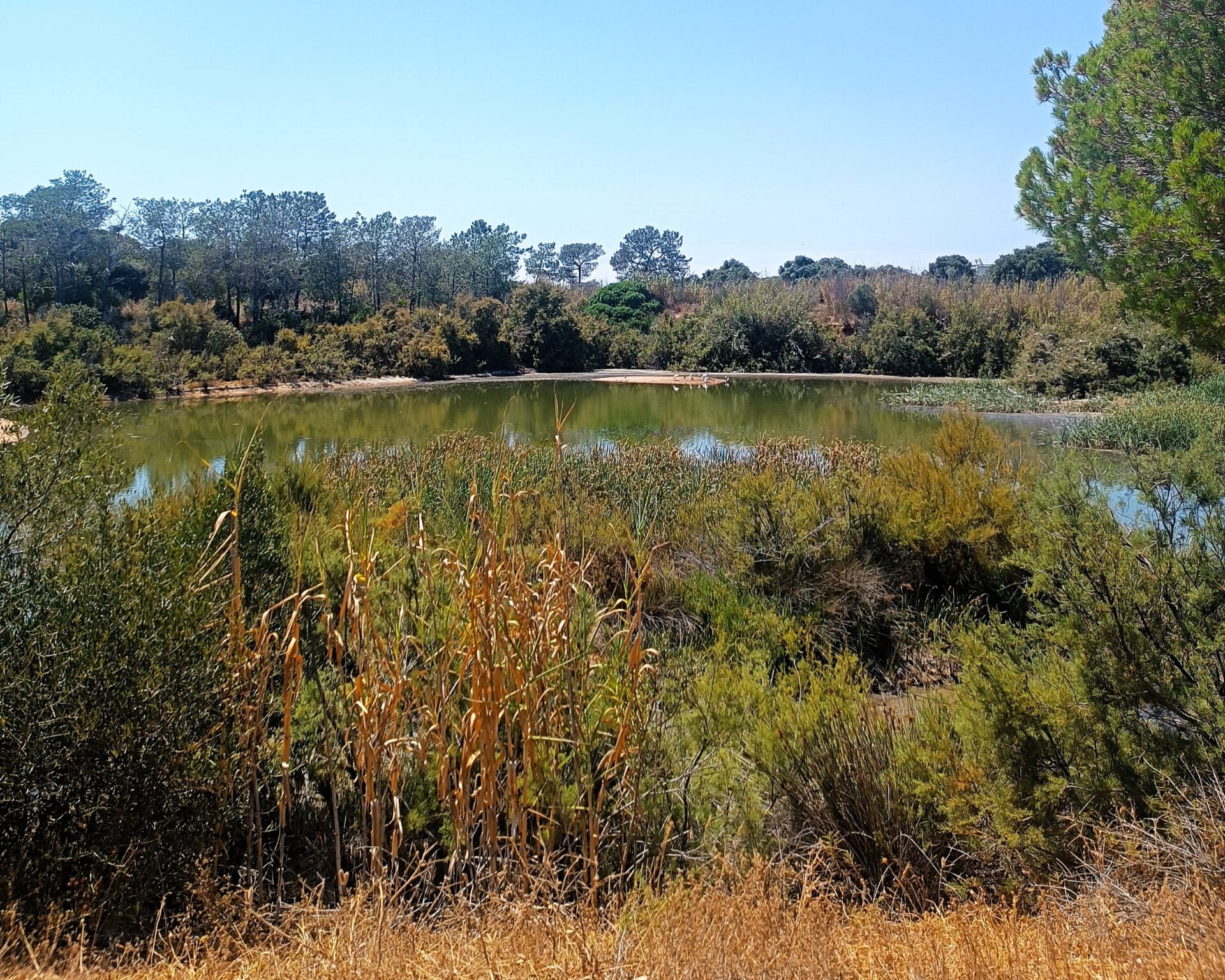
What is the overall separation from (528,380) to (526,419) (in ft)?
54.5

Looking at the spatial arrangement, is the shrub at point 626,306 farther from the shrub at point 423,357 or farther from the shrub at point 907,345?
the shrub at point 907,345

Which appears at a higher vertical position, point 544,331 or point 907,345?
point 544,331

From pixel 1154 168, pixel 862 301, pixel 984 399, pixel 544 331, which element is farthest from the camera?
pixel 862 301

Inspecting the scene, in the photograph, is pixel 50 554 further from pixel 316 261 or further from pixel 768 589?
pixel 316 261

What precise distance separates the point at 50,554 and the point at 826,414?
22.9 m

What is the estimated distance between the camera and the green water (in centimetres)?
1755

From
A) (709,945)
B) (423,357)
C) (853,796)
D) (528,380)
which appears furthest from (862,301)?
(709,945)

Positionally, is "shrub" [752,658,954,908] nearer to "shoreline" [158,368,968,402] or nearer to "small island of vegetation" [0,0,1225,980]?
"small island of vegetation" [0,0,1225,980]

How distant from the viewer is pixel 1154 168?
4426mm

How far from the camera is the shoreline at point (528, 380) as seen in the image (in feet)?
104

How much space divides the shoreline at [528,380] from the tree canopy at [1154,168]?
2885 centimetres

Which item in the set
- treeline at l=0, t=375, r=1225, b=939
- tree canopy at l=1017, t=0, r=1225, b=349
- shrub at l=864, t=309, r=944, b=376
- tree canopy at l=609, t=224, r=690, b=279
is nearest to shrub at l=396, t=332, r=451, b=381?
shrub at l=864, t=309, r=944, b=376

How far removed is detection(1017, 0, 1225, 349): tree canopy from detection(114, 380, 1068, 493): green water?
8848 millimetres

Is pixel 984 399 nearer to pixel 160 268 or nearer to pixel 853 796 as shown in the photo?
pixel 853 796
